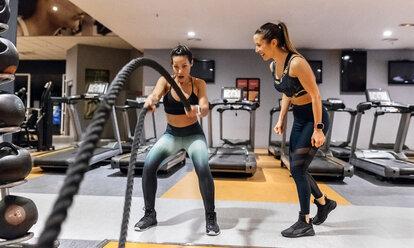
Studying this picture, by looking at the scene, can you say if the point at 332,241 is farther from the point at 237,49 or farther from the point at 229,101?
the point at 237,49

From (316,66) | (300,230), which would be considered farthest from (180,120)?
(316,66)

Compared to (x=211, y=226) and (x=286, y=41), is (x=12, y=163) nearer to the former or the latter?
(x=211, y=226)

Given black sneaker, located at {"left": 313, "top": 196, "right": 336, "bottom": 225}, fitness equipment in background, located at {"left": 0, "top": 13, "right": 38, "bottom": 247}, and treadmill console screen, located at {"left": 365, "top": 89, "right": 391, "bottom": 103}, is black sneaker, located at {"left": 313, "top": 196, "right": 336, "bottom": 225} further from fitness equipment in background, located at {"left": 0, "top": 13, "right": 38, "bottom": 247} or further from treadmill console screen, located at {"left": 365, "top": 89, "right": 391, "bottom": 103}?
treadmill console screen, located at {"left": 365, "top": 89, "right": 391, "bottom": 103}

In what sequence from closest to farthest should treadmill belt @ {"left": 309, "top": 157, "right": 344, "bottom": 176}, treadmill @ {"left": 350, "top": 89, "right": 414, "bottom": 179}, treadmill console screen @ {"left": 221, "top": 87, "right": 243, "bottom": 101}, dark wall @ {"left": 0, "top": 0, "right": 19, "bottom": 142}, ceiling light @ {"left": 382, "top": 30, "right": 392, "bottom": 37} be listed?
1. dark wall @ {"left": 0, "top": 0, "right": 19, "bottom": 142}
2. treadmill belt @ {"left": 309, "top": 157, "right": 344, "bottom": 176}
3. treadmill @ {"left": 350, "top": 89, "right": 414, "bottom": 179}
4. treadmill console screen @ {"left": 221, "top": 87, "right": 243, "bottom": 101}
5. ceiling light @ {"left": 382, "top": 30, "right": 392, "bottom": 37}

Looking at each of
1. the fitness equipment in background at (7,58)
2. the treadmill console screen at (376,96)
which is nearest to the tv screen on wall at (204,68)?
the treadmill console screen at (376,96)

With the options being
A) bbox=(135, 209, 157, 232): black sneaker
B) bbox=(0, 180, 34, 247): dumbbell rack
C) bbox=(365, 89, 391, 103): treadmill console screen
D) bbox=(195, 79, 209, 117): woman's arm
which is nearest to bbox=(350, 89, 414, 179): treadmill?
bbox=(365, 89, 391, 103): treadmill console screen

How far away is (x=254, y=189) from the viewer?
3803 millimetres

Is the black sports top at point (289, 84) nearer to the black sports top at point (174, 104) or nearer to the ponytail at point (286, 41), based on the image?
the ponytail at point (286, 41)

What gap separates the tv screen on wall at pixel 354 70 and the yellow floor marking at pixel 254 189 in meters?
4.48

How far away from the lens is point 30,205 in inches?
71.2

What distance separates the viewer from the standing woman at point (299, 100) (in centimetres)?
205

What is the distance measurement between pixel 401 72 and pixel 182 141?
8104 millimetres

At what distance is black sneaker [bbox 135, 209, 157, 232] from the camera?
2268mm

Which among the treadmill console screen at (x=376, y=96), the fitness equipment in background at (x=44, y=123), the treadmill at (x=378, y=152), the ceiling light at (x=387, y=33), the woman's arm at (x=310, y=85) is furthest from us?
the fitness equipment in background at (x=44, y=123)
